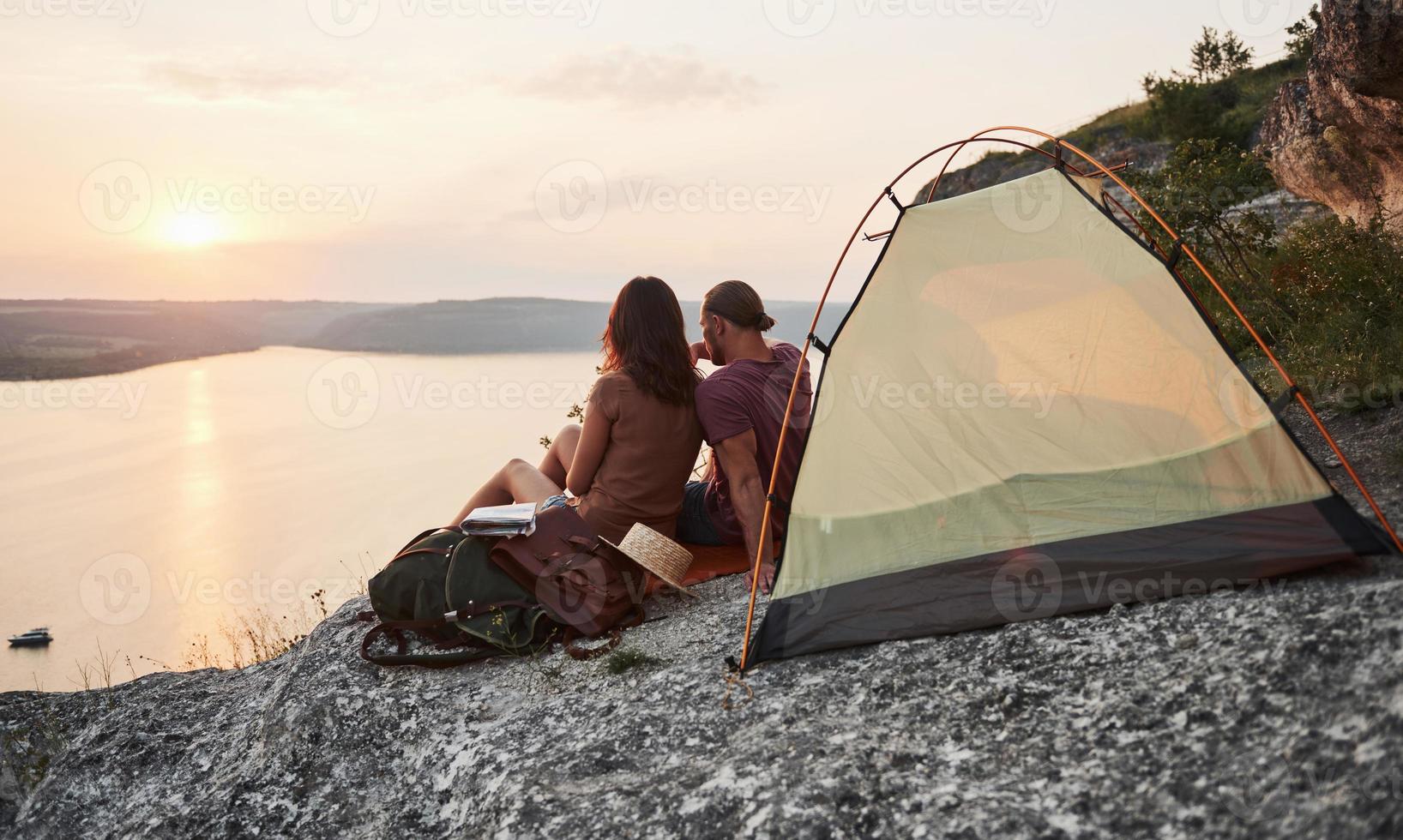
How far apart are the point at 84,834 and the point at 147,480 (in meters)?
37.2

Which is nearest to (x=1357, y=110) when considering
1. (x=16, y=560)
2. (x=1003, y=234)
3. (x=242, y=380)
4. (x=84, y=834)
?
(x=1003, y=234)

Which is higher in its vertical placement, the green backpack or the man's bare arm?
the man's bare arm

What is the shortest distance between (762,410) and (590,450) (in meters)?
0.96

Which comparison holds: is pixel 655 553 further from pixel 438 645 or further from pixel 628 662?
pixel 438 645

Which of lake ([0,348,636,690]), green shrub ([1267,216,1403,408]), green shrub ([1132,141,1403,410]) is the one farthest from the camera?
lake ([0,348,636,690])

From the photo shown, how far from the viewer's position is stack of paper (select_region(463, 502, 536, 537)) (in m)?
4.65

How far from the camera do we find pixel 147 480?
36.9 m

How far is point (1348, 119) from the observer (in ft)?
23.9

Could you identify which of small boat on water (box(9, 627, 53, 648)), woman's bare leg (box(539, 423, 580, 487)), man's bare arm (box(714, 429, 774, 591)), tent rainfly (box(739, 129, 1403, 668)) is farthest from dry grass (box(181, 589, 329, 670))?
small boat on water (box(9, 627, 53, 648))

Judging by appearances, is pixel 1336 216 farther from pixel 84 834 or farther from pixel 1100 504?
pixel 84 834

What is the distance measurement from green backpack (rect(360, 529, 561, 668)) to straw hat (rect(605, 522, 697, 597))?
0.55m

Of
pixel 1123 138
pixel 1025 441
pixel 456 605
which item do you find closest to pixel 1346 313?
pixel 1025 441

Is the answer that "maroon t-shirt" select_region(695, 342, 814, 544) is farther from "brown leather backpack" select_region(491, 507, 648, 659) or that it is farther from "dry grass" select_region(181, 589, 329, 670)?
"dry grass" select_region(181, 589, 329, 670)

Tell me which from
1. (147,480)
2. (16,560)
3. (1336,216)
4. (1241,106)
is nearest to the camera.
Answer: (1336,216)
